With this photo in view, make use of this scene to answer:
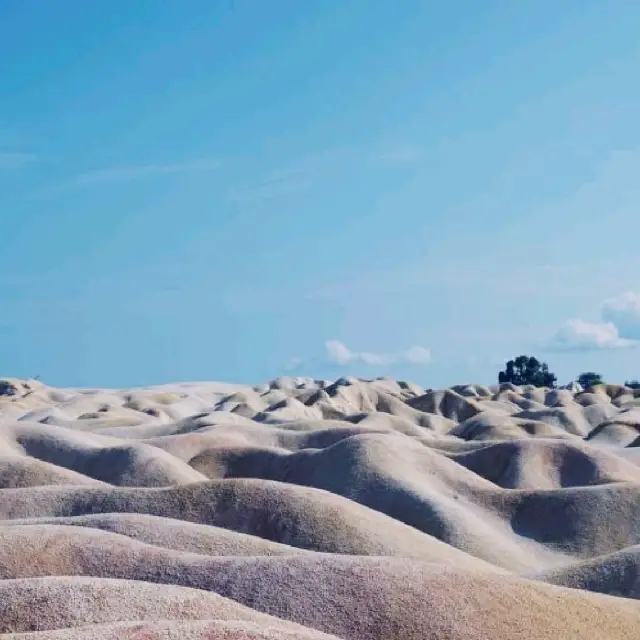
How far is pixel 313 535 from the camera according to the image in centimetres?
1067

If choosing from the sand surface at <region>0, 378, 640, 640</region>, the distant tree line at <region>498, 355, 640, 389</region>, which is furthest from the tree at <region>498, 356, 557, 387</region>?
the sand surface at <region>0, 378, 640, 640</region>

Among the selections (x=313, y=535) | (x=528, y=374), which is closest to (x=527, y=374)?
(x=528, y=374)

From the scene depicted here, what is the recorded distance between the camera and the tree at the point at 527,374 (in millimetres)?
70375

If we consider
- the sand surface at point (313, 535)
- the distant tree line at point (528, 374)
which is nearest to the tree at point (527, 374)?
the distant tree line at point (528, 374)

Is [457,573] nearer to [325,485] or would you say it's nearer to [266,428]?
[325,485]

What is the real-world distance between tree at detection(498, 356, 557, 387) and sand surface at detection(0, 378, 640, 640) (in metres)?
43.0

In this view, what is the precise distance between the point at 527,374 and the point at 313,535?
61.7m

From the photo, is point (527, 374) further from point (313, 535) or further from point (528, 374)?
point (313, 535)

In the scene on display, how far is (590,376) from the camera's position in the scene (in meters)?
73.7

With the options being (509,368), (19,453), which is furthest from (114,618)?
(509,368)

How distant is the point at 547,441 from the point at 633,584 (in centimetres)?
1031

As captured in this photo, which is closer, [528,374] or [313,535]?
[313,535]

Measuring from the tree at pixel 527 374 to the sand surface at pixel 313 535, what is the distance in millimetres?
43035

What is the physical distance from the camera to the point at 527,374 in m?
71.0
